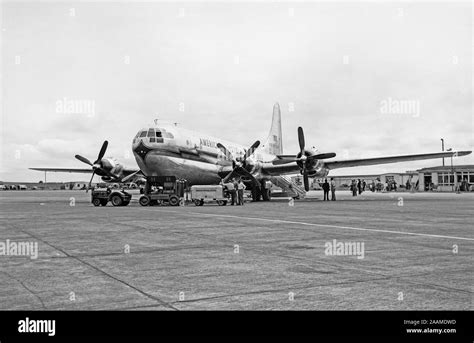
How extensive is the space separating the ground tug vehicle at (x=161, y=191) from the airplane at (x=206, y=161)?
2092 mm

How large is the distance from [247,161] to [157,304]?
3406cm

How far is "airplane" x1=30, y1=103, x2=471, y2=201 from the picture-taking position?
116 feet

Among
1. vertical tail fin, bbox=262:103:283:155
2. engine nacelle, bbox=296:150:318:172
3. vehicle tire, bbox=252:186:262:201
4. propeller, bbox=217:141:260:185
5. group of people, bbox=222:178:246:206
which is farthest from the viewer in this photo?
vertical tail fin, bbox=262:103:283:155

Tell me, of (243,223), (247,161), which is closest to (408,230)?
(243,223)

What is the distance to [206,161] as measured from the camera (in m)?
40.1

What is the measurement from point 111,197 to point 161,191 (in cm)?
344

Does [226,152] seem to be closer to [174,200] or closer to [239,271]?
[174,200]

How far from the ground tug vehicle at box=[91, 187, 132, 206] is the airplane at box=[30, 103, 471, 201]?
325 cm

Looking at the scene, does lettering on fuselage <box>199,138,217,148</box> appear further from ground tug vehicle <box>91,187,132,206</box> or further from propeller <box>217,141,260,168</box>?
ground tug vehicle <box>91,187,132,206</box>

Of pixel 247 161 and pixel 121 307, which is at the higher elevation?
pixel 247 161

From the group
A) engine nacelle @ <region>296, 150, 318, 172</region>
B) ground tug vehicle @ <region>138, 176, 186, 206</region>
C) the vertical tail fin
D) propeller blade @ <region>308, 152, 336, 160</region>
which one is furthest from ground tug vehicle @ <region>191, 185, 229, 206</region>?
the vertical tail fin
